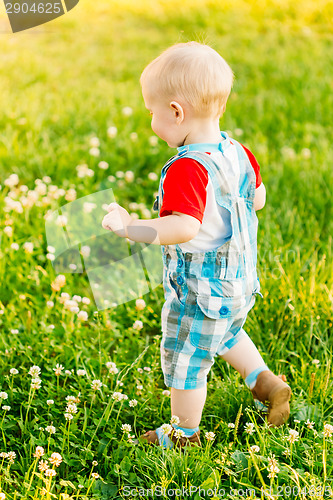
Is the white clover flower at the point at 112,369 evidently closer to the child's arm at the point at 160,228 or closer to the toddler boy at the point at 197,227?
the toddler boy at the point at 197,227

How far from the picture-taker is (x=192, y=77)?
2004 mm

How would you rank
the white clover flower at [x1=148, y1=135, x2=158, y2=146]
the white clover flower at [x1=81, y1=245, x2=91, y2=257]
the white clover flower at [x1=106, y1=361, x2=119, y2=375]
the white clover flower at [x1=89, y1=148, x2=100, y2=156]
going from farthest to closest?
the white clover flower at [x1=148, y1=135, x2=158, y2=146]
the white clover flower at [x1=89, y1=148, x2=100, y2=156]
the white clover flower at [x1=81, y1=245, x2=91, y2=257]
the white clover flower at [x1=106, y1=361, x2=119, y2=375]

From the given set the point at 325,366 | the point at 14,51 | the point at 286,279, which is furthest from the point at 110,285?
the point at 14,51

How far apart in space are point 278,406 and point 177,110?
47.7 inches

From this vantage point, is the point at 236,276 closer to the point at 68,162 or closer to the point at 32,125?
the point at 68,162

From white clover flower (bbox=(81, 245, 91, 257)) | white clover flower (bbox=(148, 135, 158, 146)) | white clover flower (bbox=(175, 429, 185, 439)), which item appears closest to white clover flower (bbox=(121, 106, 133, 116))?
white clover flower (bbox=(148, 135, 158, 146))

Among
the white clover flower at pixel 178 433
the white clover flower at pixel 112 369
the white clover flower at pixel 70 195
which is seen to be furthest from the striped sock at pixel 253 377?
the white clover flower at pixel 70 195

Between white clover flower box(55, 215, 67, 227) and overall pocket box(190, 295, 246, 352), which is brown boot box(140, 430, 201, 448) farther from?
white clover flower box(55, 215, 67, 227)

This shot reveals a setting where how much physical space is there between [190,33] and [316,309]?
4.96 meters

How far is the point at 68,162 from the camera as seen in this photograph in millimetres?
4363

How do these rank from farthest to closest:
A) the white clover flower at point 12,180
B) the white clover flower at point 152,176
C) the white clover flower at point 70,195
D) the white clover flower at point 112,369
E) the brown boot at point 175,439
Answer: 1. the white clover flower at point 152,176
2. the white clover flower at point 12,180
3. the white clover flower at point 70,195
4. the white clover flower at point 112,369
5. the brown boot at point 175,439

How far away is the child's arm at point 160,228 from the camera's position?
2002 millimetres

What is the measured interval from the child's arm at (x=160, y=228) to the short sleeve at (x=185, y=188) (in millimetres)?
30

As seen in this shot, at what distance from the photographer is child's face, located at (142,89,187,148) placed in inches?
81.7
